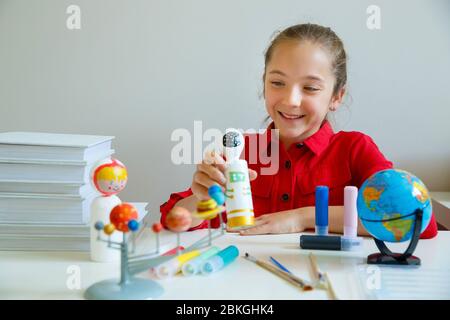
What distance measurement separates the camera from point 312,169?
1.30 m

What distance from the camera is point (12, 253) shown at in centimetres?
87

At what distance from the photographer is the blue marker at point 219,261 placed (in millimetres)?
755

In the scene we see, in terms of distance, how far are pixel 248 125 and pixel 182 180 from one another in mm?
296

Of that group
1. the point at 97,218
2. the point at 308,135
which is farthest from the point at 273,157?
the point at 97,218

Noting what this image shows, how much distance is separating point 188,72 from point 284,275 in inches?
42.8

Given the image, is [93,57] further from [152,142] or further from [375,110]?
[375,110]

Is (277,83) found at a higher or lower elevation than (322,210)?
→ higher

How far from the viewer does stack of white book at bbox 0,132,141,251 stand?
2.90 feet

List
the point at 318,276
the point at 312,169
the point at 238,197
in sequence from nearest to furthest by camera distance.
→ the point at 318,276 → the point at 238,197 → the point at 312,169

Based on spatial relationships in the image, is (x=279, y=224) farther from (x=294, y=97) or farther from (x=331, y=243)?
(x=294, y=97)

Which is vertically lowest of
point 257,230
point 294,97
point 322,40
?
point 257,230

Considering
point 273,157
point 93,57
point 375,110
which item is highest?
point 93,57

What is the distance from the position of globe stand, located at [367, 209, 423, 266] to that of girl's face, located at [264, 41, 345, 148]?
0.47m

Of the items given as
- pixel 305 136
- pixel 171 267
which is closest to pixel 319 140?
pixel 305 136
